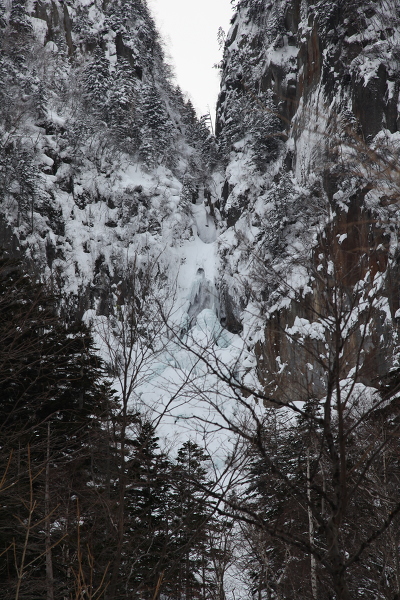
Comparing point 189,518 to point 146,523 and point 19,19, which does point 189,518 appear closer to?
point 146,523

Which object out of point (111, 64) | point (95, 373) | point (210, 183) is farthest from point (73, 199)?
point (95, 373)

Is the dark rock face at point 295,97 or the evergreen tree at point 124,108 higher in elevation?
the evergreen tree at point 124,108

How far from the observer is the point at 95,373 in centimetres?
970

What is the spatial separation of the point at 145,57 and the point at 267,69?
18.6 meters

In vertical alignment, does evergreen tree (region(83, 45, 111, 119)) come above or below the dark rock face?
above

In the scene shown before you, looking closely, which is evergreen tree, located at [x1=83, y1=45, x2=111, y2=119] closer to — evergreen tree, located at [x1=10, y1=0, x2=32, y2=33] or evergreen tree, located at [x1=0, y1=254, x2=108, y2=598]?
evergreen tree, located at [x1=10, y1=0, x2=32, y2=33]

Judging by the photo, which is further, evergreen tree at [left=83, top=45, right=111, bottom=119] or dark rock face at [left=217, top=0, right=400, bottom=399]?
evergreen tree at [left=83, top=45, right=111, bottom=119]

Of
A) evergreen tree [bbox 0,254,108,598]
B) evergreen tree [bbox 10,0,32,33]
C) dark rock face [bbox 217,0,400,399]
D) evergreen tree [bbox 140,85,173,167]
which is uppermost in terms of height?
evergreen tree [bbox 10,0,32,33]

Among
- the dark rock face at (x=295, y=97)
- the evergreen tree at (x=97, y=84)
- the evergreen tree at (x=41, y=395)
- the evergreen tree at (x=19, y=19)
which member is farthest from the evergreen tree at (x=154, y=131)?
the evergreen tree at (x=41, y=395)

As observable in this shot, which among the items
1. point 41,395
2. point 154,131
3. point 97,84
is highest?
point 97,84

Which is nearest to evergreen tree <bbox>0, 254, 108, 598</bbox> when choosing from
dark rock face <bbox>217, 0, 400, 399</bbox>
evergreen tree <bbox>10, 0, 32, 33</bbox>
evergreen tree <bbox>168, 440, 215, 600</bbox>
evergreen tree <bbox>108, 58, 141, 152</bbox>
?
evergreen tree <bbox>168, 440, 215, 600</bbox>

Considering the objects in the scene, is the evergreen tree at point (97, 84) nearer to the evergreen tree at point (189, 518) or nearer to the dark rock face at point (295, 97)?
the dark rock face at point (295, 97)

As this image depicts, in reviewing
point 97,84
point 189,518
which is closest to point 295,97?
point 97,84

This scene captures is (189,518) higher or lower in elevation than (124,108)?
lower
